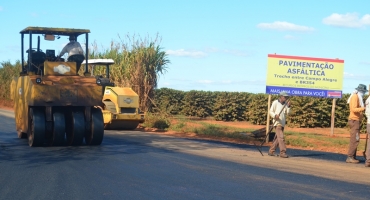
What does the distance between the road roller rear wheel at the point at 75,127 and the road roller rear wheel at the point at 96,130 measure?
0.24 m

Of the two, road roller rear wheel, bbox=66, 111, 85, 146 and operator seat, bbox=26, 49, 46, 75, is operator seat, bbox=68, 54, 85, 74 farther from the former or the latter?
road roller rear wheel, bbox=66, 111, 85, 146

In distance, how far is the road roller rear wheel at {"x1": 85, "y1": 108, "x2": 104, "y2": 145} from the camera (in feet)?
45.5

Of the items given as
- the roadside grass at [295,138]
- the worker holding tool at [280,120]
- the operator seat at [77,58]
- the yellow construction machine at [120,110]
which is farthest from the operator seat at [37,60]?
the roadside grass at [295,138]

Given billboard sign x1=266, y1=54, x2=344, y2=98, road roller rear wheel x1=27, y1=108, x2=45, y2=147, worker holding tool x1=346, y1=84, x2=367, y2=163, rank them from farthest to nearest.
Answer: billboard sign x1=266, y1=54, x2=344, y2=98 → road roller rear wheel x1=27, y1=108, x2=45, y2=147 → worker holding tool x1=346, y1=84, x2=367, y2=163

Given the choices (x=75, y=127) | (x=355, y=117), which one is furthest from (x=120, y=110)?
(x=355, y=117)

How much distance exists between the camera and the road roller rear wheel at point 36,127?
1333 cm

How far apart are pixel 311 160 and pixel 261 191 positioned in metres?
5.05

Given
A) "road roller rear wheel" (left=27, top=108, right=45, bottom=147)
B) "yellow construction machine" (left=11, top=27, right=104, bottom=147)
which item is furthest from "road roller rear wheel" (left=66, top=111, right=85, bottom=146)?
"road roller rear wheel" (left=27, top=108, right=45, bottom=147)

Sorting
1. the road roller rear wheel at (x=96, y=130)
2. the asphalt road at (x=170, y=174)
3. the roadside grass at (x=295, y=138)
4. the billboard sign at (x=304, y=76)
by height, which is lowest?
the roadside grass at (x=295, y=138)

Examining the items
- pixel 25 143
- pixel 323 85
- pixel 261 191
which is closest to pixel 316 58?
pixel 323 85

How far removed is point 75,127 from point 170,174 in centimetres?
474

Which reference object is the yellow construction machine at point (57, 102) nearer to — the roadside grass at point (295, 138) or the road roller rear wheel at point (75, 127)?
the road roller rear wheel at point (75, 127)

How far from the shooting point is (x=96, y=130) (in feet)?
45.5

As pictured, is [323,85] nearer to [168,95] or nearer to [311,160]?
[311,160]
